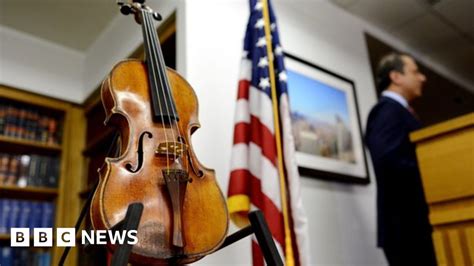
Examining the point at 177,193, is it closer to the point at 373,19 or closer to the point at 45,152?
the point at 45,152

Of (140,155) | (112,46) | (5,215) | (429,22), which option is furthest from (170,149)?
(429,22)

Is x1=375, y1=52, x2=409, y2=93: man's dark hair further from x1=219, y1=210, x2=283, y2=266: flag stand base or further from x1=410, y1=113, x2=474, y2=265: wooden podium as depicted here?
x1=219, y1=210, x2=283, y2=266: flag stand base

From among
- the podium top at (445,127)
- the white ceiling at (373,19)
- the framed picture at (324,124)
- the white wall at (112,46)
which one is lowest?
the podium top at (445,127)

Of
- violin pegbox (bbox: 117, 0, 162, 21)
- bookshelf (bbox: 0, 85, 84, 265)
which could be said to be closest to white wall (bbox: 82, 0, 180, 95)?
bookshelf (bbox: 0, 85, 84, 265)

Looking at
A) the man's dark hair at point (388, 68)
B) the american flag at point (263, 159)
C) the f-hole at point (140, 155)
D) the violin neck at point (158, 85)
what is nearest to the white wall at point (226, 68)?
the american flag at point (263, 159)

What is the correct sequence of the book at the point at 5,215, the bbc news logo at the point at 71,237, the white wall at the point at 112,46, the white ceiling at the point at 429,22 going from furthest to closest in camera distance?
the white ceiling at the point at 429,22 → the book at the point at 5,215 → the white wall at the point at 112,46 → the bbc news logo at the point at 71,237

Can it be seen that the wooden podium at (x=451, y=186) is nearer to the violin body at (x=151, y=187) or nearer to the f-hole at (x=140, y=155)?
the violin body at (x=151, y=187)

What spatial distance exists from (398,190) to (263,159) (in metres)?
0.67

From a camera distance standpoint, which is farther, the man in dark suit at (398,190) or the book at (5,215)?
the book at (5,215)

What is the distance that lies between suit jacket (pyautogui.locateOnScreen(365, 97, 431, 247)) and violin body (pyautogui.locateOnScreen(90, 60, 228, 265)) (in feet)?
3.08

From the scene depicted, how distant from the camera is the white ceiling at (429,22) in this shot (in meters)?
2.58

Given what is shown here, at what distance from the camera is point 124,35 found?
226 centimetres

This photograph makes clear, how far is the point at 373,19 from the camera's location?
8.79 feet

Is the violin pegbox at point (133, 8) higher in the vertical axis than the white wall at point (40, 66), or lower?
lower
